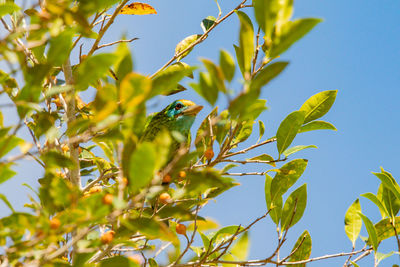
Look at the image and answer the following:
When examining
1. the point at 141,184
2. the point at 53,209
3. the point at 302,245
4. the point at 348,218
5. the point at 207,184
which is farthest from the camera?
the point at 348,218

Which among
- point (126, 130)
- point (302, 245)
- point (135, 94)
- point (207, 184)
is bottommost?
point (302, 245)

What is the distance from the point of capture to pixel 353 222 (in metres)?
2.50

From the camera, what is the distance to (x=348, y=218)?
2.50 metres

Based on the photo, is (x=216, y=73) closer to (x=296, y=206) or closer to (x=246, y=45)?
(x=246, y=45)

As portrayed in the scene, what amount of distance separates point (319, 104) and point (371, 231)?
2.35ft

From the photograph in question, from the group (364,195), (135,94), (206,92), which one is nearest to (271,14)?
(206,92)

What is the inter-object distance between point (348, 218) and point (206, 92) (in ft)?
5.11

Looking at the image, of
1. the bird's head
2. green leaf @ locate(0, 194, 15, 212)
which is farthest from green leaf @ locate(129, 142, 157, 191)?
the bird's head

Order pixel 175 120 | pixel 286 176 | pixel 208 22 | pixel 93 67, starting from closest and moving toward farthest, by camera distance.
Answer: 1. pixel 93 67
2. pixel 286 176
3. pixel 208 22
4. pixel 175 120

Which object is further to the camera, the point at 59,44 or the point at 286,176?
the point at 286,176

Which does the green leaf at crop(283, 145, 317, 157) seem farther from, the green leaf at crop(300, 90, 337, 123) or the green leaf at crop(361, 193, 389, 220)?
the green leaf at crop(361, 193, 389, 220)

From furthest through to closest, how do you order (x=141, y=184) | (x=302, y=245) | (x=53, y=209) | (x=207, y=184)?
(x=302, y=245) → (x=53, y=209) → (x=207, y=184) → (x=141, y=184)

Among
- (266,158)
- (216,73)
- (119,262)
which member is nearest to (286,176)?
(266,158)

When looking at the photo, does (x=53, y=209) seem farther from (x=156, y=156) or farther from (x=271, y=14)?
(x=271, y=14)
